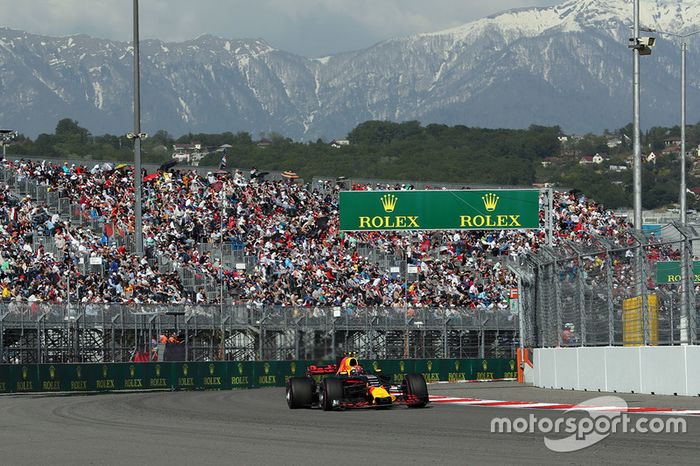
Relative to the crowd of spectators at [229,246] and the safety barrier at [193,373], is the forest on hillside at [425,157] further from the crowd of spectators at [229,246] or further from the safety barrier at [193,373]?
the safety barrier at [193,373]

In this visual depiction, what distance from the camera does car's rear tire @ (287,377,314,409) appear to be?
21.8 meters

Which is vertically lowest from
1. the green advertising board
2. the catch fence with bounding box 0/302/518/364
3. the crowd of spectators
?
the catch fence with bounding box 0/302/518/364

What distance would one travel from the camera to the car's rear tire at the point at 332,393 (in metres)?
21.0

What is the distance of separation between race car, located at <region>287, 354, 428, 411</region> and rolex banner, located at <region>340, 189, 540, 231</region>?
20.6m

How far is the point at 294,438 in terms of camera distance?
51.6ft

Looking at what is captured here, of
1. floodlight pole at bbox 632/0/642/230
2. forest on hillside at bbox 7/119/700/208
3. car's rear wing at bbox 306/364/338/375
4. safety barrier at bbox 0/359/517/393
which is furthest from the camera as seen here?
forest on hillside at bbox 7/119/700/208

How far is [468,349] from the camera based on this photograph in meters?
41.9

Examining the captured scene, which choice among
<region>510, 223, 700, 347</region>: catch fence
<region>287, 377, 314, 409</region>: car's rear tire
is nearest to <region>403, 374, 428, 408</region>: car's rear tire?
<region>287, 377, 314, 409</region>: car's rear tire

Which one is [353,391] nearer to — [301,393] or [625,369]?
[301,393]

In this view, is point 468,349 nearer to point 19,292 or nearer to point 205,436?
point 19,292

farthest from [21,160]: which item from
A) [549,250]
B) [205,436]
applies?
[205,436]

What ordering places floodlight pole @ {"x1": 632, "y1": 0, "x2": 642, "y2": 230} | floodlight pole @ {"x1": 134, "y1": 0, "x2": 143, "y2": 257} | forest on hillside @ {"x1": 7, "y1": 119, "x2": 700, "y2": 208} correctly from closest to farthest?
floodlight pole @ {"x1": 632, "y1": 0, "x2": 642, "y2": 230}, floodlight pole @ {"x1": 134, "y1": 0, "x2": 143, "y2": 257}, forest on hillside @ {"x1": 7, "y1": 119, "x2": 700, "y2": 208}

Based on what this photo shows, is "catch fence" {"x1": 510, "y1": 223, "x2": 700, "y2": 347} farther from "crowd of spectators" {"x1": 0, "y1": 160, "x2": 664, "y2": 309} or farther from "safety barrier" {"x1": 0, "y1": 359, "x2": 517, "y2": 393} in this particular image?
"crowd of spectators" {"x1": 0, "y1": 160, "x2": 664, "y2": 309}

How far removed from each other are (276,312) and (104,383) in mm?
6418
